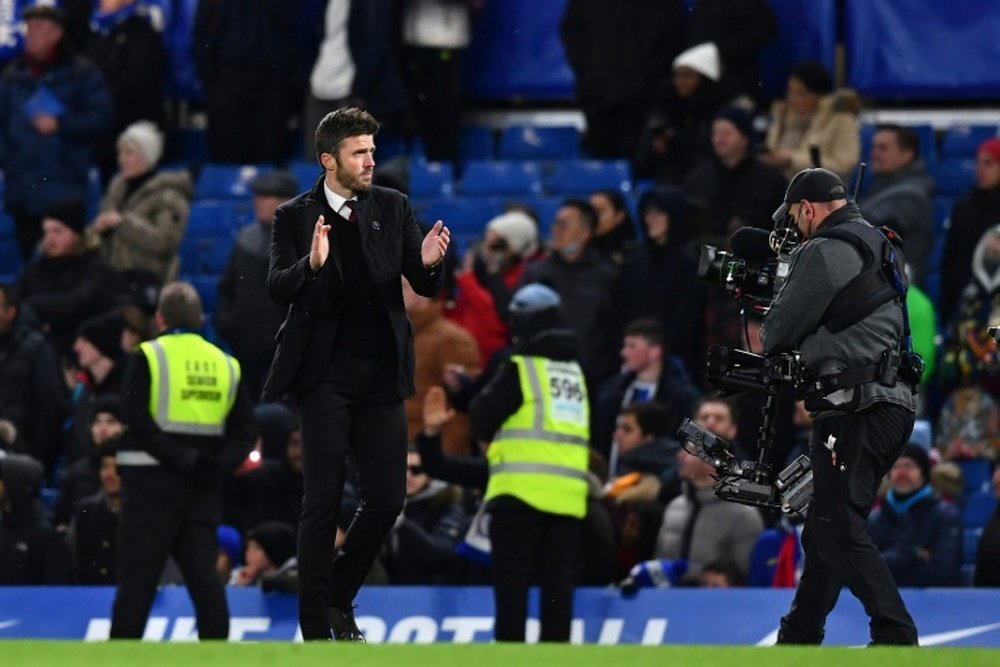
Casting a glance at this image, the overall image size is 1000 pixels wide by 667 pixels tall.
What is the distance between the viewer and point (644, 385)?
15.0m

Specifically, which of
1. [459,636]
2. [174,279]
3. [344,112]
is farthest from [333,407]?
[174,279]

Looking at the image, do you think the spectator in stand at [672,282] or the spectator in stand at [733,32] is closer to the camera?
the spectator in stand at [672,282]

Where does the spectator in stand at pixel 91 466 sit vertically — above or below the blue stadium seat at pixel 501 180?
below

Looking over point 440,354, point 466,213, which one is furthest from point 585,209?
point 466,213

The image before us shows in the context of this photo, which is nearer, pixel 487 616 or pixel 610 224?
pixel 487 616

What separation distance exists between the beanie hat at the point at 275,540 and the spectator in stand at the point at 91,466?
1.03 m

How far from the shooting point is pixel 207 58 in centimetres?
1827

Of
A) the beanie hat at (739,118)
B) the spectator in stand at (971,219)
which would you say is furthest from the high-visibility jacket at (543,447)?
the spectator in stand at (971,219)

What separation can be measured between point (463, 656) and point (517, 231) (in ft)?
25.4

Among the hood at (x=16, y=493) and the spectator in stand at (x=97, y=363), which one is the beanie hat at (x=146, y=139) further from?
the hood at (x=16, y=493)

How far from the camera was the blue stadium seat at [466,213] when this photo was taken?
17422 millimetres

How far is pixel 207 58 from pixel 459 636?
636 cm

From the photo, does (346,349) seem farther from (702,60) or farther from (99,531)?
(702,60)

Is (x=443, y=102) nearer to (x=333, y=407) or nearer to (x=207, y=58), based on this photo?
(x=207, y=58)
